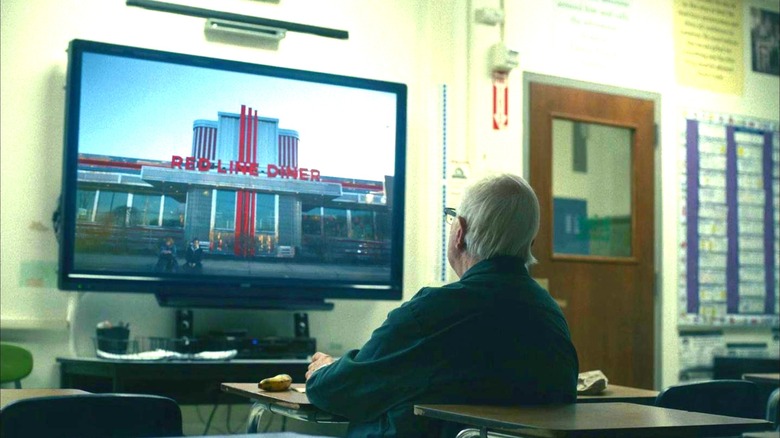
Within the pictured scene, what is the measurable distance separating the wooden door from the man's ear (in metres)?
2.62

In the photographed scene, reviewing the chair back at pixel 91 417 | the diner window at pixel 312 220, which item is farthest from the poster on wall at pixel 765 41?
the chair back at pixel 91 417

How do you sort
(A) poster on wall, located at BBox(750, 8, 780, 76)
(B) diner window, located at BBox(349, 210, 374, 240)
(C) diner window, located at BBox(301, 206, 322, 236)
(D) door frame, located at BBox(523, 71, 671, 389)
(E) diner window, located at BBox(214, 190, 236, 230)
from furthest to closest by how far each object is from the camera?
(A) poster on wall, located at BBox(750, 8, 780, 76)
(D) door frame, located at BBox(523, 71, 671, 389)
(B) diner window, located at BBox(349, 210, 374, 240)
(C) diner window, located at BBox(301, 206, 322, 236)
(E) diner window, located at BBox(214, 190, 236, 230)

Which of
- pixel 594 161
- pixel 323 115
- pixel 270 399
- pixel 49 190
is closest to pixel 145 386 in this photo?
pixel 49 190

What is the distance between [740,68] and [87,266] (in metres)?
3.99

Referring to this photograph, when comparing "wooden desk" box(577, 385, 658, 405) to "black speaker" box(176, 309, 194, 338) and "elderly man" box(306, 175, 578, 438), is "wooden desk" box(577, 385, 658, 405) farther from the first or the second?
"black speaker" box(176, 309, 194, 338)

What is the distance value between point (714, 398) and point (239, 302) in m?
2.14

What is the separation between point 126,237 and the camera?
389 cm

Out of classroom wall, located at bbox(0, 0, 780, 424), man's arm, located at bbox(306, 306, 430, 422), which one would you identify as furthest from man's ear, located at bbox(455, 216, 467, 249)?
classroom wall, located at bbox(0, 0, 780, 424)

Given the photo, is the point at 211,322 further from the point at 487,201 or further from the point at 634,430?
the point at 634,430

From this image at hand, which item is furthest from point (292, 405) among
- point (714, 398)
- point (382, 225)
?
point (382, 225)

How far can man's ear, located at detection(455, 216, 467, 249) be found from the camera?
2.42 meters

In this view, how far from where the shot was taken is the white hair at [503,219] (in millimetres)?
2355

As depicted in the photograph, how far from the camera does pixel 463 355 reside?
7.17ft

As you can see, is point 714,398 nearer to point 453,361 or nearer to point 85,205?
point 453,361
